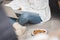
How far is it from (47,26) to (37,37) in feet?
2.01

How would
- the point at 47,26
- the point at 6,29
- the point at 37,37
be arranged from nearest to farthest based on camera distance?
1. the point at 6,29
2. the point at 37,37
3. the point at 47,26

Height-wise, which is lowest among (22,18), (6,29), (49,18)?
(49,18)

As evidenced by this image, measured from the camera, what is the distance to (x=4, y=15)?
93 centimetres

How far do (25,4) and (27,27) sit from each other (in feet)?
2.44

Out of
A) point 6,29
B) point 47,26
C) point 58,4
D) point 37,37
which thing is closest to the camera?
point 6,29

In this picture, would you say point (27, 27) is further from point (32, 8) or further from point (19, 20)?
point (32, 8)

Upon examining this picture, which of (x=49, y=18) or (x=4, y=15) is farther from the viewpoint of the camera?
Result: (x=49, y=18)

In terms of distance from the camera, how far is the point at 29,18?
10.1 feet

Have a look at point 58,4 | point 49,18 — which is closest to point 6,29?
point 49,18

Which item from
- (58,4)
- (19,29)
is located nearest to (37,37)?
(19,29)

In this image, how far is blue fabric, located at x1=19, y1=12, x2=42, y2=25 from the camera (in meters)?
3.03

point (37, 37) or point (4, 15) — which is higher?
point (4, 15)

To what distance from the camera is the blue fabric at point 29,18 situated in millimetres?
3029

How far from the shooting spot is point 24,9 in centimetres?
339
